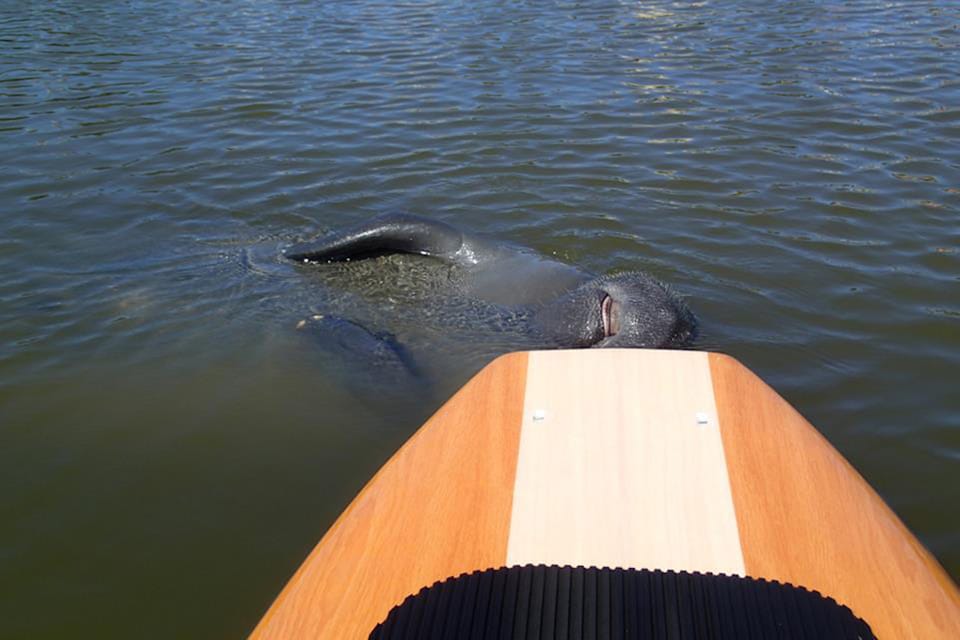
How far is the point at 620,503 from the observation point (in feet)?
7.97

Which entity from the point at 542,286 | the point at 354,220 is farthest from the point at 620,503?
the point at 354,220

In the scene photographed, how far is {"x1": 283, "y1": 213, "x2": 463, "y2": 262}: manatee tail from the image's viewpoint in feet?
16.0

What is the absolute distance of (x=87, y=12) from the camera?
12.0 meters

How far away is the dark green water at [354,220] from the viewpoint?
11.0 ft

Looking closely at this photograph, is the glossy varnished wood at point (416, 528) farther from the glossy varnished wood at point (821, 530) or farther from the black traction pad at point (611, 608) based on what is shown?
the glossy varnished wood at point (821, 530)

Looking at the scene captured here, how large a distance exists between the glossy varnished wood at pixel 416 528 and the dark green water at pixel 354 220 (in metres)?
0.66

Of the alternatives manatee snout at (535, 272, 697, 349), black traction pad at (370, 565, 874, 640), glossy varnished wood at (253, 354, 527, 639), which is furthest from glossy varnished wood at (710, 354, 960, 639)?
manatee snout at (535, 272, 697, 349)

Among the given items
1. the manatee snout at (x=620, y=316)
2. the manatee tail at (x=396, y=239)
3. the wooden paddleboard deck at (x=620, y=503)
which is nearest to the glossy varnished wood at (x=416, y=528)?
the wooden paddleboard deck at (x=620, y=503)

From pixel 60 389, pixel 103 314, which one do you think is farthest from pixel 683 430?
pixel 103 314

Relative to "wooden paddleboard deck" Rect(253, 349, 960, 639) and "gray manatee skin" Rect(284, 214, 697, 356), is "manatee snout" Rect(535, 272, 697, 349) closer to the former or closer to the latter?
"gray manatee skin" Rect(284, 214, 697, 356)

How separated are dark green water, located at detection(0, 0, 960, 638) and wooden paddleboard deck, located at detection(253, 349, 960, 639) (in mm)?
710

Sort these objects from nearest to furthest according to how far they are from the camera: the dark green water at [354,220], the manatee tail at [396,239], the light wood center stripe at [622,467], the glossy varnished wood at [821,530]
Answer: the glossy varnished wood at [821,530]
the light wood center stripe at [622,467]
the dark green water at [354,220]
the manatee tail at [396,239]

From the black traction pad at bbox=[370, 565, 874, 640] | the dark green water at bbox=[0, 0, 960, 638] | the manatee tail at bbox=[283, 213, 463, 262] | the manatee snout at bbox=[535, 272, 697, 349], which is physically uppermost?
the black traction pad at bbox=[370, 565, 874, 640]

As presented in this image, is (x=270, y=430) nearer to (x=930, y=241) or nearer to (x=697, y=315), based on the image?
(x=697, y=315)
